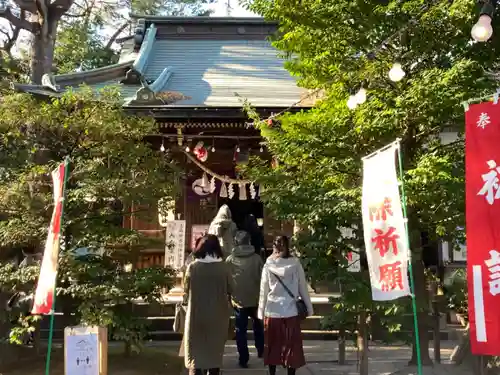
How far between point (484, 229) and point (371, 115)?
219 cm

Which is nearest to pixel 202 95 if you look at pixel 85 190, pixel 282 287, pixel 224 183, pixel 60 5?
pixel 224 183

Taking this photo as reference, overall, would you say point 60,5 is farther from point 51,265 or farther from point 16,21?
point 51,265

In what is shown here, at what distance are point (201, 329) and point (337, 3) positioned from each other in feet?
14.2

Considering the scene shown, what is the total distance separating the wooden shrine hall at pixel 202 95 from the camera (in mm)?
10703

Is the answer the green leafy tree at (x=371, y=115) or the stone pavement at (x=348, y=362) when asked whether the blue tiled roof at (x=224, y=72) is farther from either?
the stone pavement at (x=348, y=362)

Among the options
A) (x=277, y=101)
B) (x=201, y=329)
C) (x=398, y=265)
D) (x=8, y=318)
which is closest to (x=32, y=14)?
(x=277, y=101)

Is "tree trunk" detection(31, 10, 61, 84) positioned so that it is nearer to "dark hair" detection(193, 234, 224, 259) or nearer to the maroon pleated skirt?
"dark hair" detection(193, 234, 224, 259)

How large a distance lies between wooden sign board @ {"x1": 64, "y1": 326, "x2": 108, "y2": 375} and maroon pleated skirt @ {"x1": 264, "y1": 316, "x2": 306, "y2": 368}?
199cm

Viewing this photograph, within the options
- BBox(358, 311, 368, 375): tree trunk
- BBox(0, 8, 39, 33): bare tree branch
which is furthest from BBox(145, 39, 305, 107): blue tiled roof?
BBox(358, 311, 368, 375): tree trunk

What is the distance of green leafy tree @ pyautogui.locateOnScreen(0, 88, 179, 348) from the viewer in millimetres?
6668

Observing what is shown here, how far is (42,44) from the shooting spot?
12508 millimetres

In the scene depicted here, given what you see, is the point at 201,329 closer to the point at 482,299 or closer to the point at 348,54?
the point at 482,299

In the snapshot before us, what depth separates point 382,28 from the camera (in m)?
5.94

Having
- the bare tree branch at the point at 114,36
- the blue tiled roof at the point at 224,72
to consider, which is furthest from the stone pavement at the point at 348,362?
the bare tree branch at the point at 114,36
